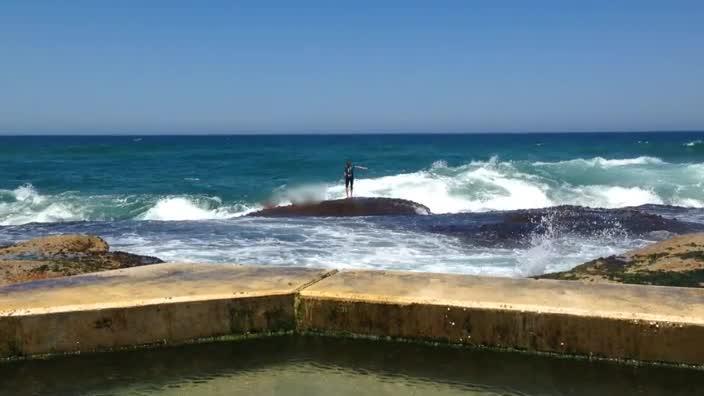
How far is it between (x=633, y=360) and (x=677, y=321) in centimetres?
27

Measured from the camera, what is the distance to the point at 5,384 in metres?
3.04

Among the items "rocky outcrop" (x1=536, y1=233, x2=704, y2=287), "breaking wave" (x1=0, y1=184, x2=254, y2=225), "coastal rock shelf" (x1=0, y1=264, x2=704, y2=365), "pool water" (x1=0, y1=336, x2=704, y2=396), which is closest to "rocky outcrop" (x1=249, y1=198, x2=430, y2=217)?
"breaking wave" (x1=0, y1=184, x2=254, y2=225)

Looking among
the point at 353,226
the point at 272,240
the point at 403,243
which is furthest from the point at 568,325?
the point at 353,226

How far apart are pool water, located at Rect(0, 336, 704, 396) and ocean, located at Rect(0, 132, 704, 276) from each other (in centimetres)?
523

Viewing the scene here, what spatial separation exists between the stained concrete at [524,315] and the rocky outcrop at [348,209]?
1222 cm

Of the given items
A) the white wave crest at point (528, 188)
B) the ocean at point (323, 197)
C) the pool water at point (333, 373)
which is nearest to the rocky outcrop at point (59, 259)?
the ocean at point (323, 197)

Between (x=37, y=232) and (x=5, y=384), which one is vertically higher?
(x=5, y=384)

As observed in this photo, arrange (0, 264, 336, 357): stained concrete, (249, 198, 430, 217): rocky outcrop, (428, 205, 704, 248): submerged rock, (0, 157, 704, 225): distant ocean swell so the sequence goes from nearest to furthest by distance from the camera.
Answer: (0, 264, 336, 357): stained concrete → (428, 205, 704, 248): submerged rock → (249, 198, 430, 217): rocky outcrop → (0, 157, 704, 225): distant ocean swell

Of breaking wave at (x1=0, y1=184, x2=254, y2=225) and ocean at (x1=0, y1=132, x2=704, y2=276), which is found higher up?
ocean at (x1=0, y1=132, x2=704, y2=276)

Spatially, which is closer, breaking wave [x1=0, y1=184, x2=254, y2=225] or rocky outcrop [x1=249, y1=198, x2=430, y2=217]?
rocky outcrop [x1=249, y1=198, x2=430, y2=217]

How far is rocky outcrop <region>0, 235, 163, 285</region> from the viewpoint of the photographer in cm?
632

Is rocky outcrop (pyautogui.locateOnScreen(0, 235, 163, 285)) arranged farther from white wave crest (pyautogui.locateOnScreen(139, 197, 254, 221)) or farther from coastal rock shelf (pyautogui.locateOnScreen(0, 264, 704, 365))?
white wave crest (pyautogui.locateOnScreen(139, 197, 254, 221))

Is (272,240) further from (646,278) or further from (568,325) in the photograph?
(568,325)

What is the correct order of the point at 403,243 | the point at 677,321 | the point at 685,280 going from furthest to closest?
the point at 403,243 < the point at 685,280 < the point at 677,321
